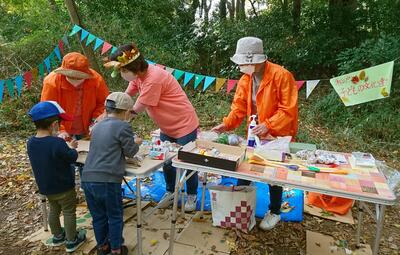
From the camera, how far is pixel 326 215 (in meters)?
3.39

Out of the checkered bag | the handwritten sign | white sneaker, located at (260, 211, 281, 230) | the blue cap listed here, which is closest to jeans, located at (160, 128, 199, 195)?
the checkered bag

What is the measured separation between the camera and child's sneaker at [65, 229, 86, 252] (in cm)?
276

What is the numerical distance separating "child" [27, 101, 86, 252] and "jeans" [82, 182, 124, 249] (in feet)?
0.82

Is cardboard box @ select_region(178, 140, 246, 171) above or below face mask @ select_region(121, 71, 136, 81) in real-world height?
below

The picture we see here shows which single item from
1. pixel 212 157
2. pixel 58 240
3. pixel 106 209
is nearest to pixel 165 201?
pixel 106 209

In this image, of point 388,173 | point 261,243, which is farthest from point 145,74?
point 388,173

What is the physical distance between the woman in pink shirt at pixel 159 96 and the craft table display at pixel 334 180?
63 centimetres

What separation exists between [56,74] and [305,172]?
7.08 ft

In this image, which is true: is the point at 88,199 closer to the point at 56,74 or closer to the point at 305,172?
the point at 56,74

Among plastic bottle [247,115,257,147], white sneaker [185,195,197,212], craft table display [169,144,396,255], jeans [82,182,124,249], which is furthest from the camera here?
white sneaker [185,195,197,212]

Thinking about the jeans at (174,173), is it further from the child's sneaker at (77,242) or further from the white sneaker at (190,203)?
the child's sneaker at (77,242)

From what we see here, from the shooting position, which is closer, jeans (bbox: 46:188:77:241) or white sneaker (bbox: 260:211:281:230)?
jeans (bbox: 46:188:77:241)

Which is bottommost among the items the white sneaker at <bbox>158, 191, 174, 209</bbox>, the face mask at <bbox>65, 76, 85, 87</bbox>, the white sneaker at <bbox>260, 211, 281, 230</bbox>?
the white sneaker at <bbox>260, 211, 281, 230</bbox>

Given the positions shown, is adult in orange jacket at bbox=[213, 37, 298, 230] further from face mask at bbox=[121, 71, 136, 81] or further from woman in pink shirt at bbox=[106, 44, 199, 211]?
face mask at bbox=[121, 71, 136, 81]
